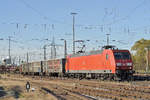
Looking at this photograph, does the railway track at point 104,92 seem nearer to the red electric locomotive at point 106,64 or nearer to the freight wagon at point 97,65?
the red electric locomotive at point 106,64

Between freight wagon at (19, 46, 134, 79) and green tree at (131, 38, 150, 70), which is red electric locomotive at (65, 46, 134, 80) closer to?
freight wagon at (19, 46, 134, 79)

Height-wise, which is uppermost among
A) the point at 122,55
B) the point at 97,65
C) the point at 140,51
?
the point at 140,51

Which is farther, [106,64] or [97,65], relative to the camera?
[97,65]

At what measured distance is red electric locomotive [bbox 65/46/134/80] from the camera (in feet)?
98.0

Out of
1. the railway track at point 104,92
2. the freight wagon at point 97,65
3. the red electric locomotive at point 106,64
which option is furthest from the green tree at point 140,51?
the railway track at point 104,92

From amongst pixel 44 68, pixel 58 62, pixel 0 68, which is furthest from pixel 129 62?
pixel 0 68

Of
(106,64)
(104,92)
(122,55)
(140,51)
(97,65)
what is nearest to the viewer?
(104,92)

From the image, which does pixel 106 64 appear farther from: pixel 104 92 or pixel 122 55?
pixel 104 92

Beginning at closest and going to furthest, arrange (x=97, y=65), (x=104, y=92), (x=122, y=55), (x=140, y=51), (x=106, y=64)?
(x=104, y=92), (x=122, y=55), (x=106, y=64), (x=97, y=65), (x=140, y=51)

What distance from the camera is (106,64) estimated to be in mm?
31094

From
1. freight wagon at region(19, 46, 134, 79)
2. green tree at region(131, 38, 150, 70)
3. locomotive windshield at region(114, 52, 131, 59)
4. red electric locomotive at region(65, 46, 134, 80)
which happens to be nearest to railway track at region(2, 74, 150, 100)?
red electric locomotive at region(65, 46, 134, 80)

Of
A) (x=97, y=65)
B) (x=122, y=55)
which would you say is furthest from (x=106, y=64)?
(x=97, y=65)

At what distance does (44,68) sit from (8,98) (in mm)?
34681

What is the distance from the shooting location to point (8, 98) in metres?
17.3
